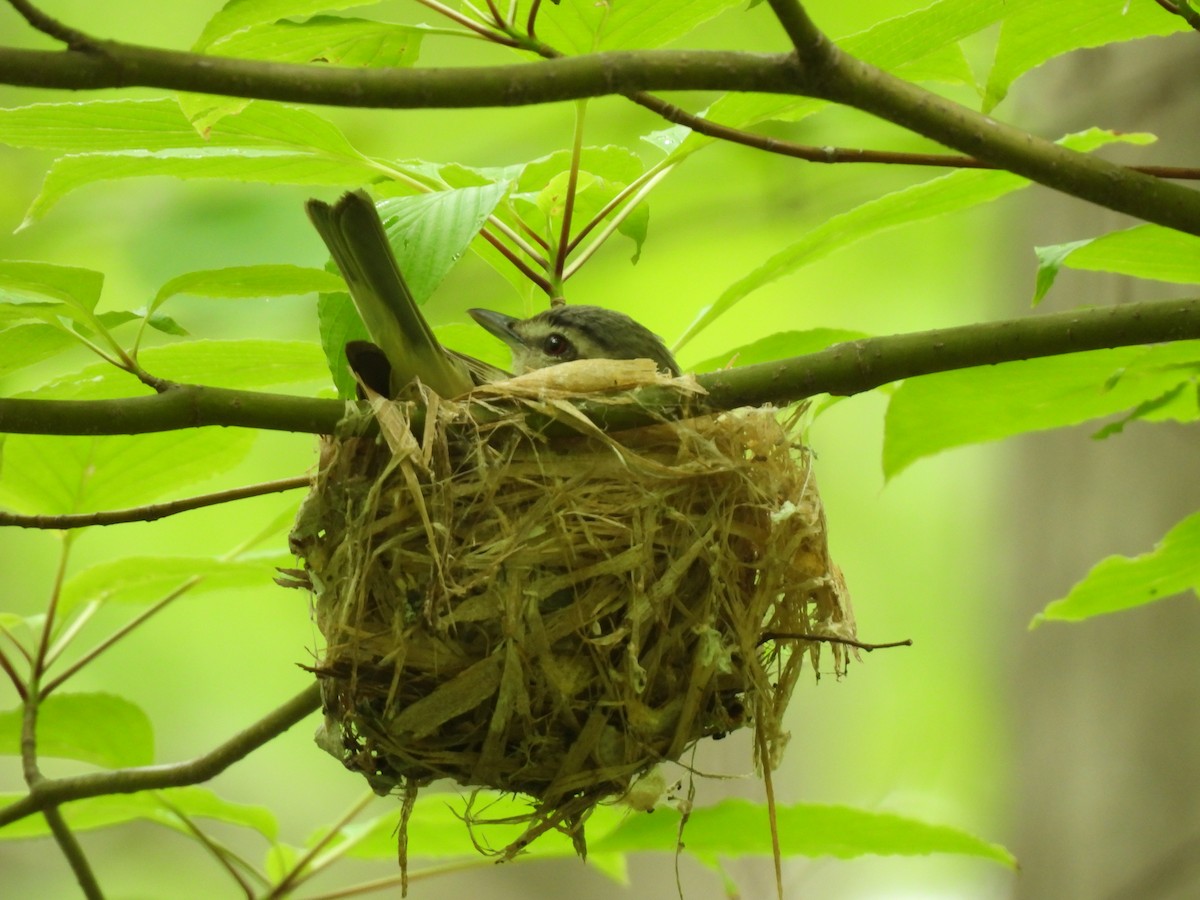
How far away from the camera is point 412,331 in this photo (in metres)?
2.11

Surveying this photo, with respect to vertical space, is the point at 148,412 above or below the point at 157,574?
above

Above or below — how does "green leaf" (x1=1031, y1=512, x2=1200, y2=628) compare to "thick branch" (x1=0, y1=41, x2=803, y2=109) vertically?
below

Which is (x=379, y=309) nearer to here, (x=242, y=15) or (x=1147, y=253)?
(x=242, y=15)

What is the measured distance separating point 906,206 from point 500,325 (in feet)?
3.56

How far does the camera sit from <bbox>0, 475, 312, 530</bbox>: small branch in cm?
199

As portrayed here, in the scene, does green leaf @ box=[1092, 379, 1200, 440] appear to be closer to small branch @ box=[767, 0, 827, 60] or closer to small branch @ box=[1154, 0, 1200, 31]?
small branch @ box=[1154, 0, 1200, 31]

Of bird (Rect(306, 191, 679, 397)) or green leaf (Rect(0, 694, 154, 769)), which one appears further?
green leaf (Rect(0, 694, 154, 769))

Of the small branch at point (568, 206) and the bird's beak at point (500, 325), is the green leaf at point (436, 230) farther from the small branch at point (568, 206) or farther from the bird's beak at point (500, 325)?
the bird's beak at point (500, 325)

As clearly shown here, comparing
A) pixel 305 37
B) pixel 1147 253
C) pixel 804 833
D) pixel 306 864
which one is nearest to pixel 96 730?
pixel 306 864

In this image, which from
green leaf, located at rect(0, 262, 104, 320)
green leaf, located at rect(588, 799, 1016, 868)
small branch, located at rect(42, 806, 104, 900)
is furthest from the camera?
green leaf, located at rect(588, 799, 1016, 868)

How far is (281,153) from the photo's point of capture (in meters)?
2.08

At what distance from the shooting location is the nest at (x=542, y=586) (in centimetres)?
206

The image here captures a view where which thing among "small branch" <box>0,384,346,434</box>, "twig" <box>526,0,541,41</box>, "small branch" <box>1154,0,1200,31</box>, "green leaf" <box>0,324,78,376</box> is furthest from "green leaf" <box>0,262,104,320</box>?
"small branch" <box>1154,0,1200,31</box>

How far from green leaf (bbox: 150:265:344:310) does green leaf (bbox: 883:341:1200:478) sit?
1022mm
